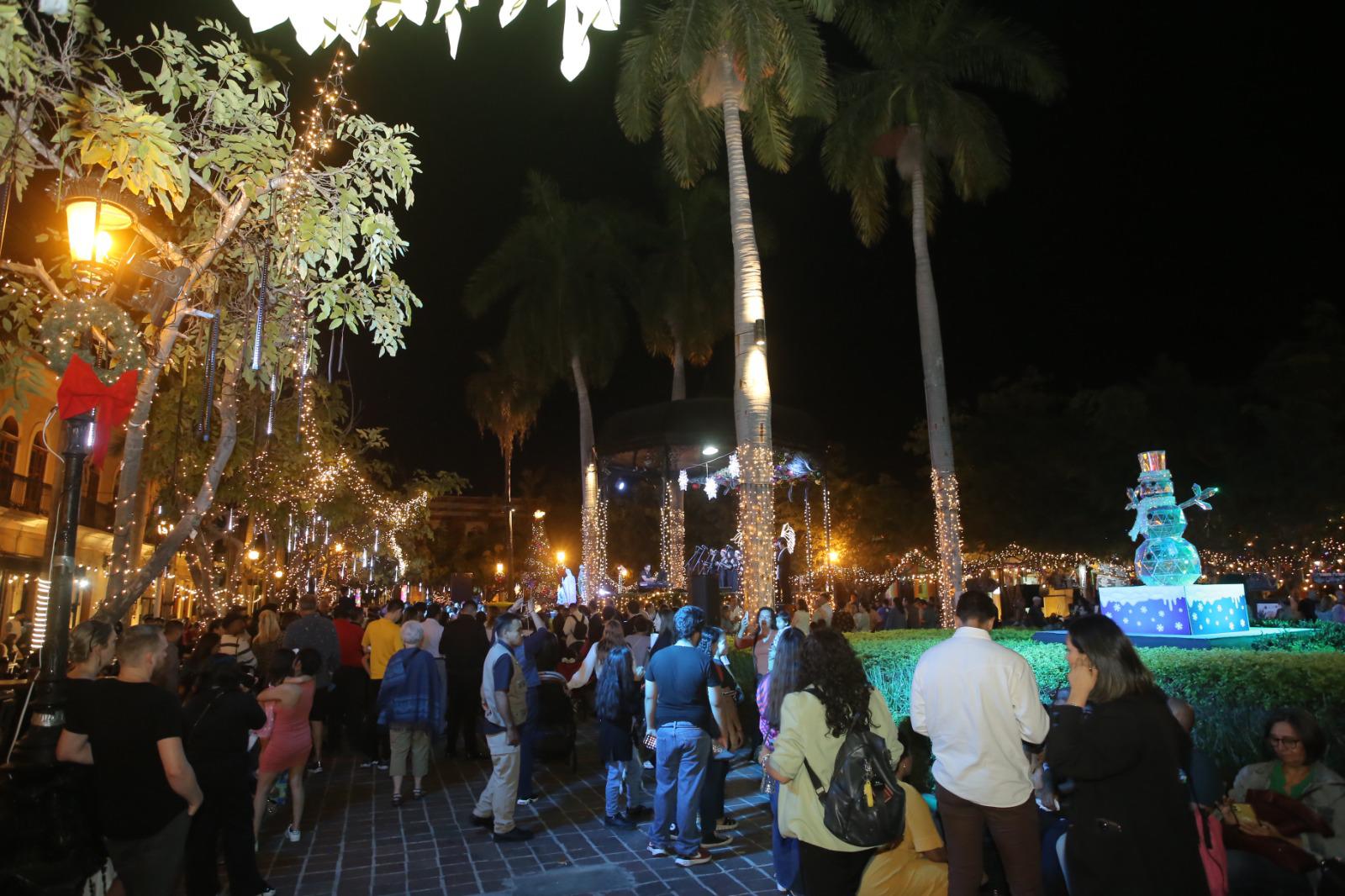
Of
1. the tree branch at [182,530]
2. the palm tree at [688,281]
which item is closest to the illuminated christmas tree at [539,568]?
the palm tree at [688,281]

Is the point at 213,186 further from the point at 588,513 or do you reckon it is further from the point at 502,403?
the point at 502,403

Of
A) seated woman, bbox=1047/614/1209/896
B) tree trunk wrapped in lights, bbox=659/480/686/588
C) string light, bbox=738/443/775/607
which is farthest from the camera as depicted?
tree trunk wrapped in lights, bbox=659/480/686/588

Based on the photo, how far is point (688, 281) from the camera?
28.8 metres

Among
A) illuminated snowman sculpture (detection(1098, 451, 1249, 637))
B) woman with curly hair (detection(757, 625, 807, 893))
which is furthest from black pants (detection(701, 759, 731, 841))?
illuminated snowman sculpture (detection(1098, 451, 1249, 637))

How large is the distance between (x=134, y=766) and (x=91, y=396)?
286 centimetres

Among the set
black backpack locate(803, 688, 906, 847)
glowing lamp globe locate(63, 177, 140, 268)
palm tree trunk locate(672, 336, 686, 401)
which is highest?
palm tree trunk locate(672, 336, 686, 401)

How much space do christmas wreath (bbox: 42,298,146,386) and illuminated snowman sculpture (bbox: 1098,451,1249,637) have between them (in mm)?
11874

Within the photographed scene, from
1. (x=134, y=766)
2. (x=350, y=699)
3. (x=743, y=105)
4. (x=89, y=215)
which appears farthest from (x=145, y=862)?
(x=743, y=105)

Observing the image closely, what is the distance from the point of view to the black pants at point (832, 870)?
13.5 ft

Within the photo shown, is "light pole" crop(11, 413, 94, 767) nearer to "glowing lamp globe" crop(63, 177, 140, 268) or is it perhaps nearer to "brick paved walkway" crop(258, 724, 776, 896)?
"glowing lamp globe" crop(63, 177, 140, 268)

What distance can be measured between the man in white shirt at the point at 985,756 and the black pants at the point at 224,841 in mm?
4451

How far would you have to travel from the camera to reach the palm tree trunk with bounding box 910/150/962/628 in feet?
61.4

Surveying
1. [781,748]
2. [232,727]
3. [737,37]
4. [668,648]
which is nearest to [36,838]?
[232,727]

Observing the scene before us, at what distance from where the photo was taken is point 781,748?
13.8ft
